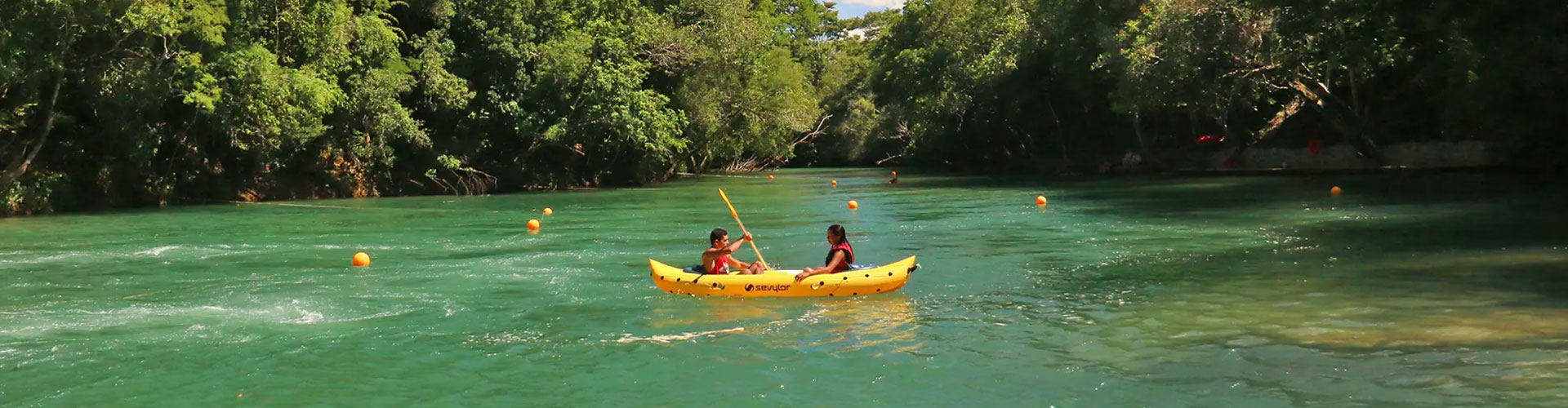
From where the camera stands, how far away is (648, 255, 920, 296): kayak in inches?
542

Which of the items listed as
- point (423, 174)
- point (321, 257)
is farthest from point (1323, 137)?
point (321, 257)

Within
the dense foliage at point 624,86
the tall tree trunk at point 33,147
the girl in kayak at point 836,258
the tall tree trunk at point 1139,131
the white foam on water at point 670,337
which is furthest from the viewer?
the tall tree trunk at point 1139,131

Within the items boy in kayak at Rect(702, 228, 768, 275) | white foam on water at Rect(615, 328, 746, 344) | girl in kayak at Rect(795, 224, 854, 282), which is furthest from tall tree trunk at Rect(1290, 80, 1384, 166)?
white foam on water at Rect(615, 328, 746, 344)

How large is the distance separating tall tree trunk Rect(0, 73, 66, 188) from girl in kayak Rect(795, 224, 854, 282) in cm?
2302

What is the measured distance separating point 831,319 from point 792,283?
4.53ft

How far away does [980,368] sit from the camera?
9.92 metres

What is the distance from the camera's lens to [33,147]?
1238 inches

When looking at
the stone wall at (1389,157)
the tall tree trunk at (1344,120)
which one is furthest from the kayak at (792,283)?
the tall tree trunk at (1344,120)

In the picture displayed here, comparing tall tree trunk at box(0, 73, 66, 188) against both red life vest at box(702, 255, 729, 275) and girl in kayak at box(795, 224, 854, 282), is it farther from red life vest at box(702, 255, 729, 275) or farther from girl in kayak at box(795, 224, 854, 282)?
girl in kayak at box(795, 224, 854, 282)

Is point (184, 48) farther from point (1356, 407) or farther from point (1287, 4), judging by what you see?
A: point (1356, 407)

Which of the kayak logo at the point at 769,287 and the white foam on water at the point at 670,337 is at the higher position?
the kayak logo at the point at 769,287

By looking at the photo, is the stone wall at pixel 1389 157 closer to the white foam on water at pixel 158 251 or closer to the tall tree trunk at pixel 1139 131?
the tall tree trunk at pixel 1139 131

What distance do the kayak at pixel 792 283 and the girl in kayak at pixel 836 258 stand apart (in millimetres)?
130

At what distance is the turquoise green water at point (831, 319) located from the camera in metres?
9.21
